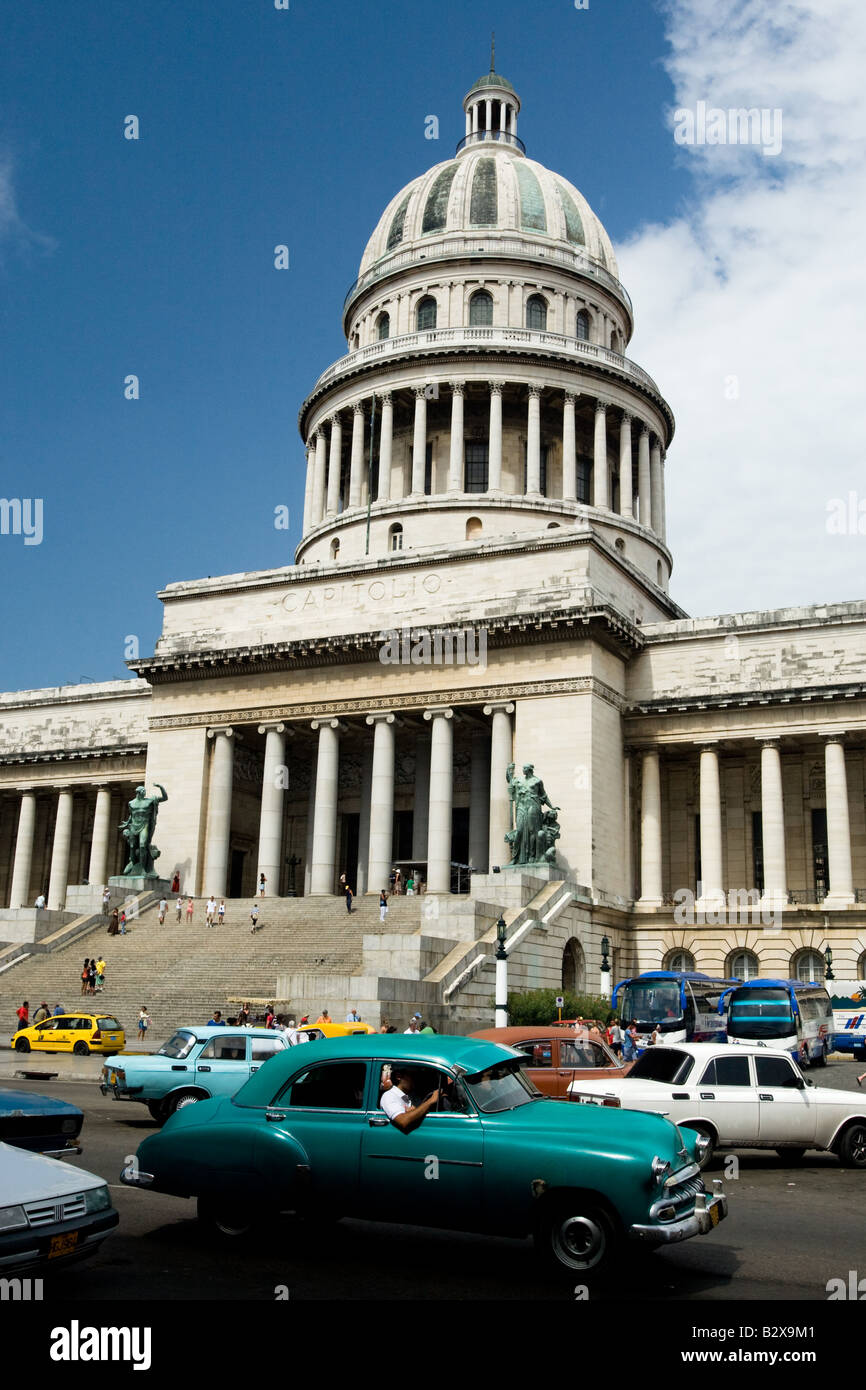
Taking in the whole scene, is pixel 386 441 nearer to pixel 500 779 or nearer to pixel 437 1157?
pixel 500 779

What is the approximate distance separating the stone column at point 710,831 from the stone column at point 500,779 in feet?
24.2

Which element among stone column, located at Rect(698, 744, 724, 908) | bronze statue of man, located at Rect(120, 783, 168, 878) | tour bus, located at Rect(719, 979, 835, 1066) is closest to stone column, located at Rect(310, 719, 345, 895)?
bronze statue of man, located at Rect(120, 783, 168, 878)

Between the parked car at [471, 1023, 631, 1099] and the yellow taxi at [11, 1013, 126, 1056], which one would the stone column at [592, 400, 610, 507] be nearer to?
the yellow taxi at [11, 1013, 126, 1056]

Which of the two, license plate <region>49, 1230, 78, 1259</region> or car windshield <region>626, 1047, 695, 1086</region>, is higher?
car windshield <region>626, 1047, 695, 1086</region>

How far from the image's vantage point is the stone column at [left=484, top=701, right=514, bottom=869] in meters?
45.8

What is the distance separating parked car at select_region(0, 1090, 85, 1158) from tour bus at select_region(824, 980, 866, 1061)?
28081 mm

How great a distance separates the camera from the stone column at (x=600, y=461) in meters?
63.2

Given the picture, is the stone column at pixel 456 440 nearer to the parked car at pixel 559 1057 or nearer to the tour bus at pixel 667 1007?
the tour bus at pixel 667 1007

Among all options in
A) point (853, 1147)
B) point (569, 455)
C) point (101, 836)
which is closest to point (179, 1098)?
point (853, 1147)

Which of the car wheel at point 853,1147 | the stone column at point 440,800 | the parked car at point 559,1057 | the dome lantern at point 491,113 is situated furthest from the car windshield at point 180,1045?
the dome lantern at point 491,113

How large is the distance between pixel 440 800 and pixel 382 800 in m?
2.46

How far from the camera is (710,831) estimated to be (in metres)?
46.8
